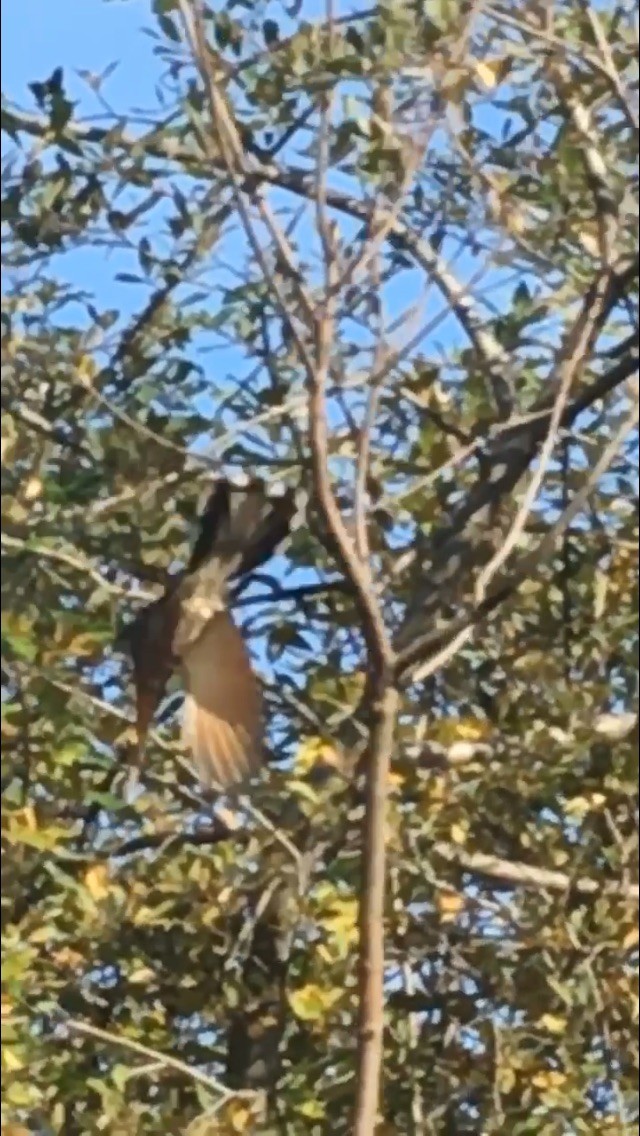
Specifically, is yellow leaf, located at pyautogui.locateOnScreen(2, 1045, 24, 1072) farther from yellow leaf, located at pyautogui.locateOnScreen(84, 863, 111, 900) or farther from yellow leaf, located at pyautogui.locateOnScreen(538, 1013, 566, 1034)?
yellow leaf, located at pyautogui.locateOnScreen(538, 1013, 566, 1034)

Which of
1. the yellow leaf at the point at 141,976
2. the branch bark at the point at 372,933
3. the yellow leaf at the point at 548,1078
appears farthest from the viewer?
the yellow leaf at the point at 141,976

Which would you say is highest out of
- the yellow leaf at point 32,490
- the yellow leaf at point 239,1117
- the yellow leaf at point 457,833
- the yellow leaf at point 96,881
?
the yellow leaf at point 32,490

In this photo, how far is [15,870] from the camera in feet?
7.35

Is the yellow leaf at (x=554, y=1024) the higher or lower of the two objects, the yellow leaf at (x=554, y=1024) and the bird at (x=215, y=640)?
the lower

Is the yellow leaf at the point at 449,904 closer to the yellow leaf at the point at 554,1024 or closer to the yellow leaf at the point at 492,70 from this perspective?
the yellow leaf at the point at 554,1024

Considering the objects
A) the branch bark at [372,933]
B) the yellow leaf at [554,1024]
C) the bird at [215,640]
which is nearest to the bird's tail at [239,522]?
the bird at [215,640]

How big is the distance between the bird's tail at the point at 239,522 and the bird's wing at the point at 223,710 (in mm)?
77

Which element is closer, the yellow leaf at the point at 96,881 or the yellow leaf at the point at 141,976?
the yellow leaf at the point at 96,881

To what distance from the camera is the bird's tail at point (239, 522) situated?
2291mm

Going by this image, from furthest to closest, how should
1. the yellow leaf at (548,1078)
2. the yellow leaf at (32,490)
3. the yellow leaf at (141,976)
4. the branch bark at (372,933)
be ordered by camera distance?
the yellow leaf at (141,976) → the yellow leaf at (548,1078) → the yellow leaf at (32,490) → the branch bark at (372,933)

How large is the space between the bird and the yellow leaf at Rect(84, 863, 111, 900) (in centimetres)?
14

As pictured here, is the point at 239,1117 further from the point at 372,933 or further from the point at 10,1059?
the point at 372,933

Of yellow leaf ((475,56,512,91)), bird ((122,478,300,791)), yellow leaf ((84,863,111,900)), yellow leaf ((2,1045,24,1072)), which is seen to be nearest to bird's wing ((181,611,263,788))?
bird ((122,478,300,791))

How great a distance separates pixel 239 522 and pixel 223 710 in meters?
0.24
